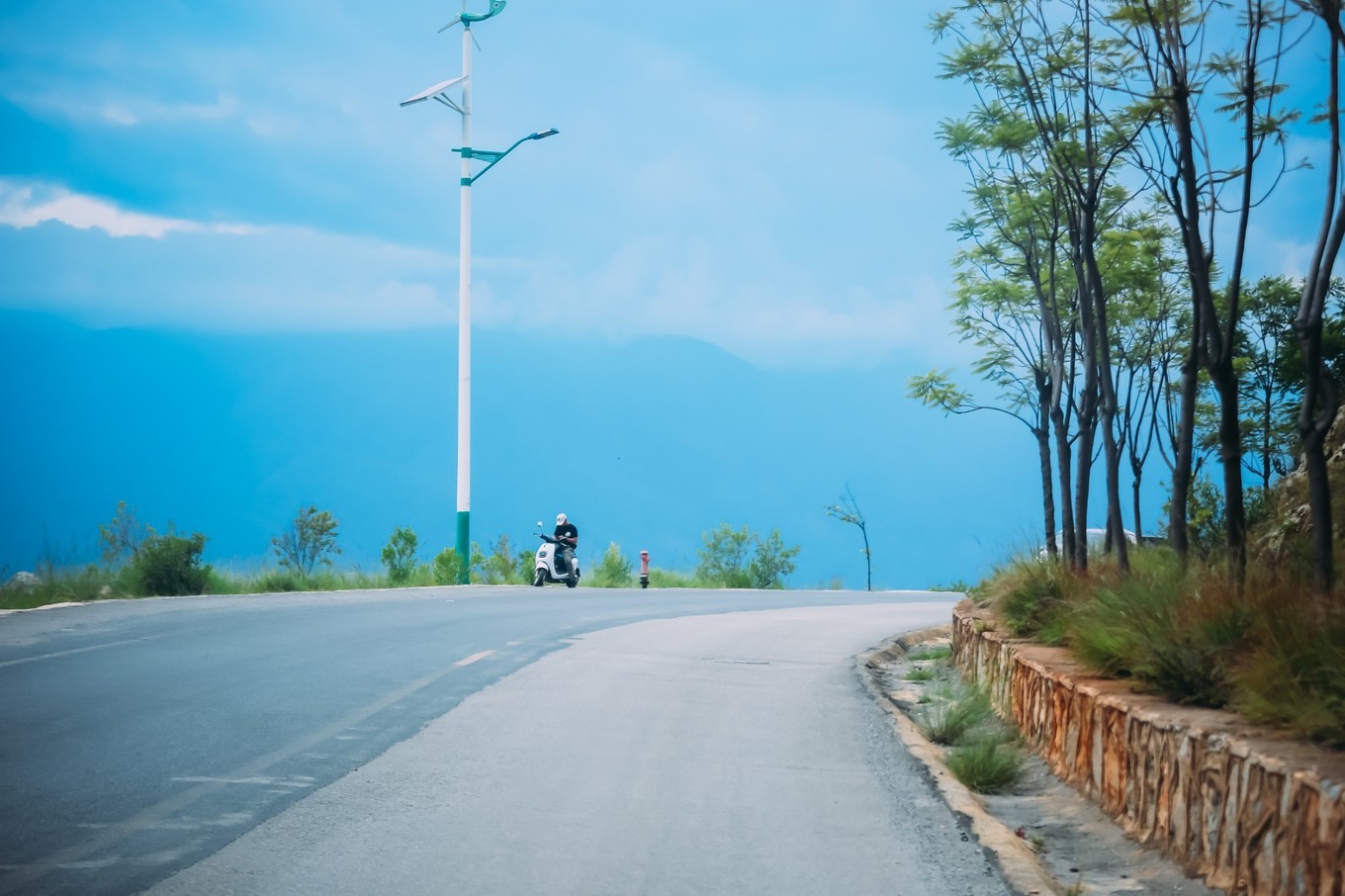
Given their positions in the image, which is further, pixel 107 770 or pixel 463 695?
pixel 463 695

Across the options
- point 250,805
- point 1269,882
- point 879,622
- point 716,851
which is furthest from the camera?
point 879,622

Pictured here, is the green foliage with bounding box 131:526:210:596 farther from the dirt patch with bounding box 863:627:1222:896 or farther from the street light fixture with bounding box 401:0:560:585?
the dirt patch with bounding box 863:627:1222:896

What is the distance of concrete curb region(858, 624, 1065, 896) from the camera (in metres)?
5.84

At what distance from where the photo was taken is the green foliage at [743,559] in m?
43.3

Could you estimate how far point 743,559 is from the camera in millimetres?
45750

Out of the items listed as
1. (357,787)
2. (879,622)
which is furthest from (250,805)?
(879,622)

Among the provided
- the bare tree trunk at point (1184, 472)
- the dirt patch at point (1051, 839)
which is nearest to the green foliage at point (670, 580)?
the bare tree trunk at point (1184, 472)

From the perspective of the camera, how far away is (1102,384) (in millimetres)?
14555

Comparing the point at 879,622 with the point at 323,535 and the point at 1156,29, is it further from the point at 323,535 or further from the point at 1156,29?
the point at 323,535

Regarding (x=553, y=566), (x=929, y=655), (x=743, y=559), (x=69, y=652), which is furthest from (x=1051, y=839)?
(x=743, y=559)

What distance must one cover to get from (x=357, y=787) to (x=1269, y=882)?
4.85 meters

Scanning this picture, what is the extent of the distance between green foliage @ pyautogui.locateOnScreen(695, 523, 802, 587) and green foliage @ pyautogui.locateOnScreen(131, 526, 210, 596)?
20.8m

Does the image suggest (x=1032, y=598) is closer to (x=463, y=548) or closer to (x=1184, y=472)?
(x=1184, y=472)

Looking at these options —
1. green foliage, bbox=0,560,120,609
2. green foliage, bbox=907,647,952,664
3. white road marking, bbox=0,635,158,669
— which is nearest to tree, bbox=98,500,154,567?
green foliage, bbox=0,560,120,609
